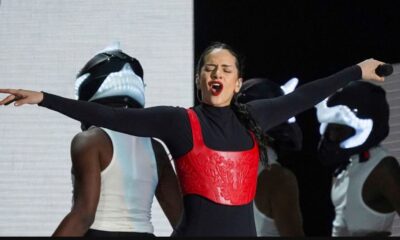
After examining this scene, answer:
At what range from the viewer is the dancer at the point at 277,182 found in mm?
2541

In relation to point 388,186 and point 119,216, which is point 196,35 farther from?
point 119,216

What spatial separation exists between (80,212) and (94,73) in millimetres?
571

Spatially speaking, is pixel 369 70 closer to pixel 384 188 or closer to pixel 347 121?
pixel 384 188

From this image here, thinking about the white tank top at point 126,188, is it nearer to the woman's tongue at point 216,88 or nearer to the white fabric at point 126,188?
the white fabric at point 126,188

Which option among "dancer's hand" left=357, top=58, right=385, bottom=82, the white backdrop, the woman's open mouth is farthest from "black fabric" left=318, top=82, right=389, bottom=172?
the woman's open mouth

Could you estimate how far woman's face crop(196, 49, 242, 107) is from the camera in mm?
1662

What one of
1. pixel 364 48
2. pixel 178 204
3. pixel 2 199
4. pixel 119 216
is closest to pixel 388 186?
pixel 364 48

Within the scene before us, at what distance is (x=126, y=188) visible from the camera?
6.39 ft

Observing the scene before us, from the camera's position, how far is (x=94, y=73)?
7.25 ft

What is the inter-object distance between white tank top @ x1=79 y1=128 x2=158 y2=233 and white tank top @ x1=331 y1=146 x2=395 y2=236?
91 centimetres

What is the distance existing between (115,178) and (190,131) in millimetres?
411

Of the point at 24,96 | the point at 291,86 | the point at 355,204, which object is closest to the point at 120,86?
the point at 24,96

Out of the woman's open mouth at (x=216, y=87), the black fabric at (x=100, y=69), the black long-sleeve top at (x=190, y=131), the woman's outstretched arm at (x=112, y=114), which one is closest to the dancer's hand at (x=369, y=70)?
the black long-sleeve top at (x=190, y=131)

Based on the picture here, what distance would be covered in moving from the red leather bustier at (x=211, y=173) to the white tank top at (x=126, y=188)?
1.12 ft
